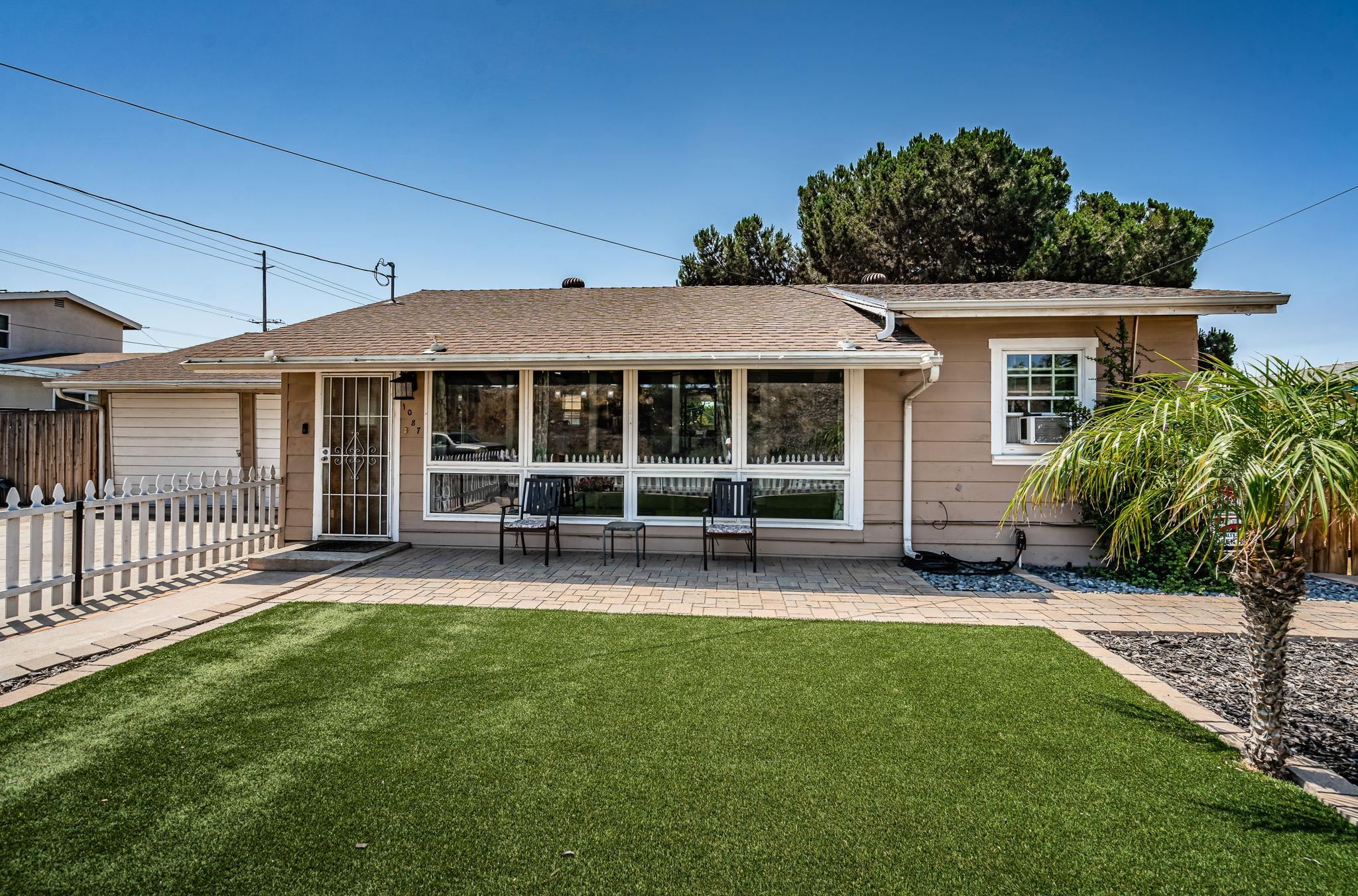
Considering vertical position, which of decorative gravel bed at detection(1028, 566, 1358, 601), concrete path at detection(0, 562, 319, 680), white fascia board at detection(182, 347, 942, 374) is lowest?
Result: decorative gravel bed at detection(1028, 566, 1358, 601)

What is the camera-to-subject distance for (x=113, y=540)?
5773 millimetres

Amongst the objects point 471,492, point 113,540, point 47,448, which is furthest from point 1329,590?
point 47,448

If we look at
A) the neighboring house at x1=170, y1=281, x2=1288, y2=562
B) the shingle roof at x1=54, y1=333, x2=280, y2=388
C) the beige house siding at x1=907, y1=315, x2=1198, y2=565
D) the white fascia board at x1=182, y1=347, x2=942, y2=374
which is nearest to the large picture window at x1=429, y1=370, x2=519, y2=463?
the neighboring house at x1=170, y1=281, x2=1288, y2=562

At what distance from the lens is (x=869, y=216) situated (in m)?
16.1

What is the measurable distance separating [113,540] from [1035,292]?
10.2 m

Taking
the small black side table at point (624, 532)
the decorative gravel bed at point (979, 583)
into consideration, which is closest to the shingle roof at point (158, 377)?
the small black side table at point (624, 532)

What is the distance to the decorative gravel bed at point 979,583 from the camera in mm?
6117

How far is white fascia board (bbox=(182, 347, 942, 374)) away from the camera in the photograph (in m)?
6.29

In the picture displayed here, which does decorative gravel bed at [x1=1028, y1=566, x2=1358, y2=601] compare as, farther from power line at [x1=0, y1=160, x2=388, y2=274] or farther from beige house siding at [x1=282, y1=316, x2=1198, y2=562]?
power line at [x1=0, y1=160, x2=388, y2=274]

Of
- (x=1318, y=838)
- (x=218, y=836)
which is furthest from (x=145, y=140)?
(x=1318, y=838)

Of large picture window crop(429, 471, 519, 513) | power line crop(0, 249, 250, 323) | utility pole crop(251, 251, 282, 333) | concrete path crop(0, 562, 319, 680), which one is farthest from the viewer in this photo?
utility pole crop(251, 251, 282, 333)

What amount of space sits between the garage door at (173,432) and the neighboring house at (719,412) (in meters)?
5.40

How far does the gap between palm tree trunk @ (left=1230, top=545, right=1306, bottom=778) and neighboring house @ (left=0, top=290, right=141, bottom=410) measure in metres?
20.2

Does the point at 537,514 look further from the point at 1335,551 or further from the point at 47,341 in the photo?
the point at 47,341
